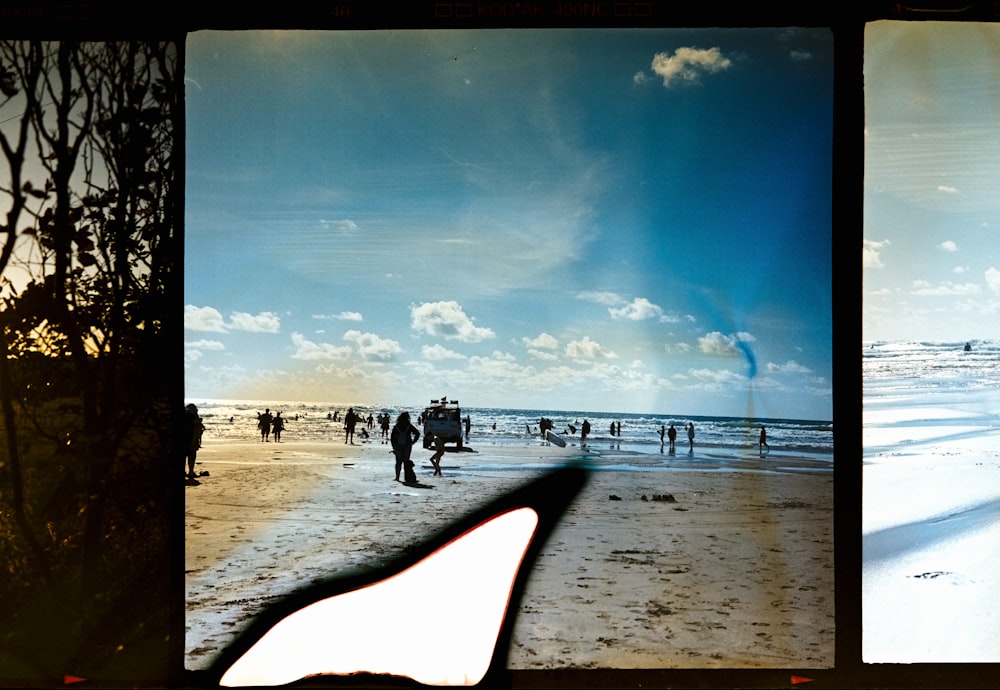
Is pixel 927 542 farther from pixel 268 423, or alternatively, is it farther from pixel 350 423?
pixel 268 423

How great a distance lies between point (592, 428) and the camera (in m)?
3.18

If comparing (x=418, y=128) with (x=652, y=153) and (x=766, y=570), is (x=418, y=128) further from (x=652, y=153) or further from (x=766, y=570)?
(x=766, y=570)

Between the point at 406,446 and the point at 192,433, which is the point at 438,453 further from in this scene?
the point at 192,433

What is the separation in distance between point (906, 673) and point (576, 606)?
1.50m

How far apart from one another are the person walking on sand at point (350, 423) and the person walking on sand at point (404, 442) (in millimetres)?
200

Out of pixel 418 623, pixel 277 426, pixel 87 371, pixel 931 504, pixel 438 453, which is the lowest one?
pixel 418 623

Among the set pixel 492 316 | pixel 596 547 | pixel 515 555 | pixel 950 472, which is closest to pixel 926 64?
pixel 950 472

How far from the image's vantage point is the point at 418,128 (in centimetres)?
322

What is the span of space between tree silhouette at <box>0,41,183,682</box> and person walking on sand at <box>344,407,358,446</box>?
2.51 ft

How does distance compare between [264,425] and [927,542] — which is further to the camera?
[264,425]

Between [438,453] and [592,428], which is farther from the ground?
[592,428]

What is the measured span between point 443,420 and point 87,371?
5.34 feet

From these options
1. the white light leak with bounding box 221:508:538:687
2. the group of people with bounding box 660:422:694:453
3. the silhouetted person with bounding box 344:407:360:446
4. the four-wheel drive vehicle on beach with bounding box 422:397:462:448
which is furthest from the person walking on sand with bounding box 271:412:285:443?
the group of people with bounding box 660:422:694:453

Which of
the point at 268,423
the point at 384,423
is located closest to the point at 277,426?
the point at 268,423
